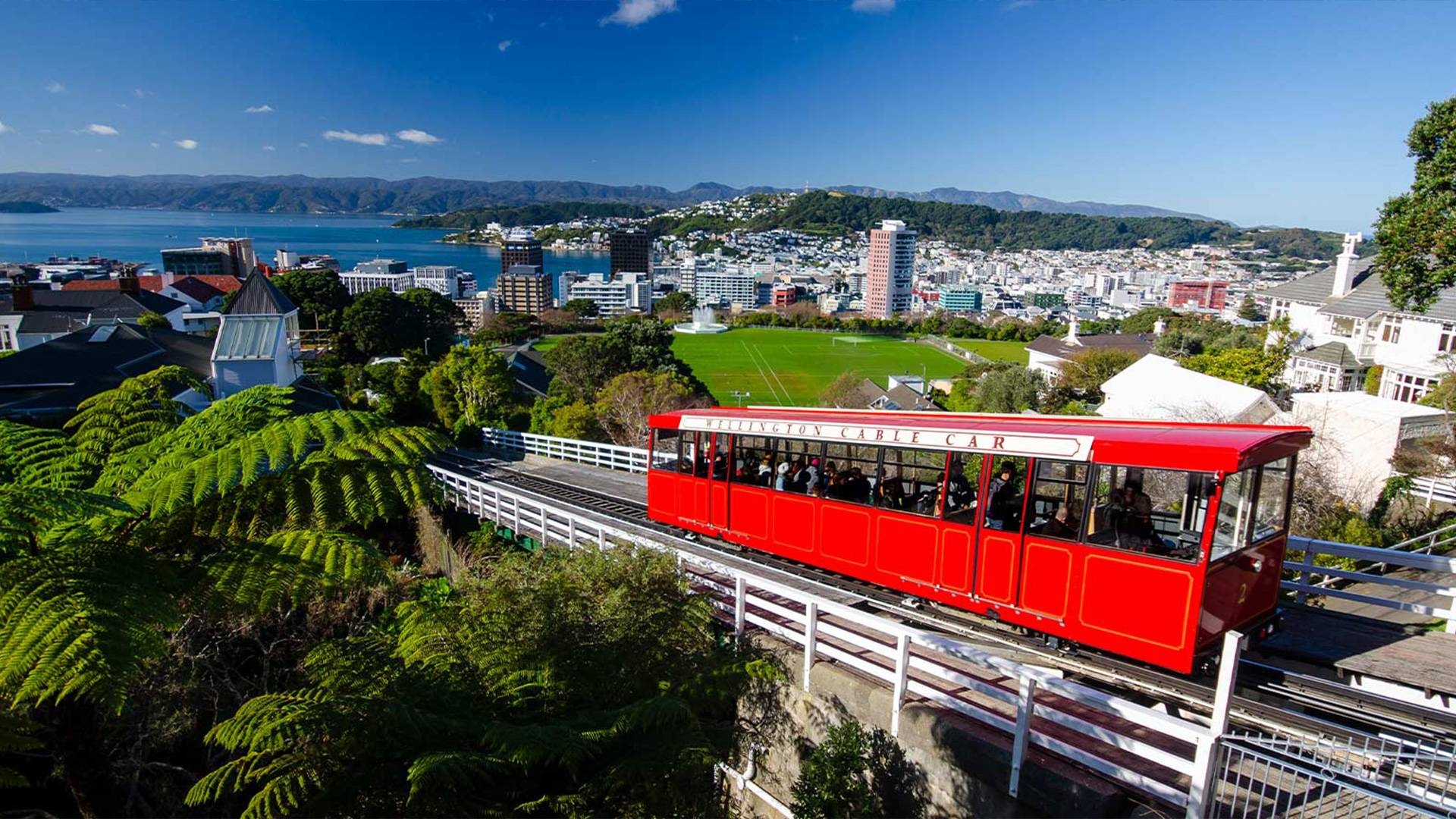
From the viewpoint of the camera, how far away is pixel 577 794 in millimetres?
4746

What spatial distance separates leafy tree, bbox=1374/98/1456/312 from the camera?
15078mm

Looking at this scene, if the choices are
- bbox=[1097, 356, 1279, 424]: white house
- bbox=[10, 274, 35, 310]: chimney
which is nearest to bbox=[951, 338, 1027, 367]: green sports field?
bbox=[1097, 356, 1279, 424]: white house

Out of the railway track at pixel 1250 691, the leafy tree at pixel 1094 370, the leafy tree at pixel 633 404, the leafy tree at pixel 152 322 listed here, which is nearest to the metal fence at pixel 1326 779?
the railway track at pixel 1250 691

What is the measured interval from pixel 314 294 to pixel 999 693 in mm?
71019

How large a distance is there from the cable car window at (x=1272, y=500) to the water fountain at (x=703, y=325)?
13041 cm

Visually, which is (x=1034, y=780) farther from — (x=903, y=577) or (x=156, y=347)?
(x=156, y=347)

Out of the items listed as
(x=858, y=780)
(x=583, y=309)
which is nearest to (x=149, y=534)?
(x=858, y=780)

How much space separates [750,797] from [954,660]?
8.68 ft

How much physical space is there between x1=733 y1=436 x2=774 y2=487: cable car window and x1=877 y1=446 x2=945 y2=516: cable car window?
84.1 inches

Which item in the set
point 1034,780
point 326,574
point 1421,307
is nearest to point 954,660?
point 1034,780

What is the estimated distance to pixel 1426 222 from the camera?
50.3ft

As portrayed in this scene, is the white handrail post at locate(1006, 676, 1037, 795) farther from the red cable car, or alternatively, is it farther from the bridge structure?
the red cable car

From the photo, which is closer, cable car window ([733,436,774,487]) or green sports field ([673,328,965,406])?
cable car window ([733,436,774,487])

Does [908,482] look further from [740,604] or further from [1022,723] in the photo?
[1022,723]
